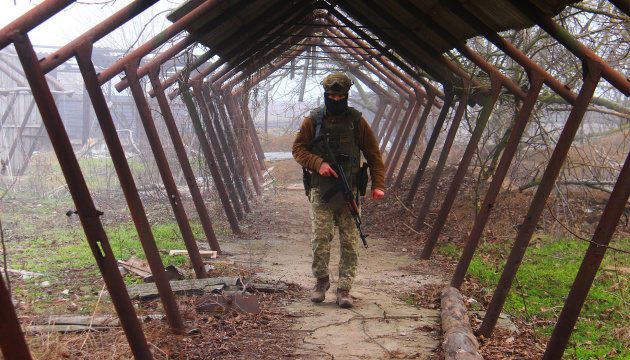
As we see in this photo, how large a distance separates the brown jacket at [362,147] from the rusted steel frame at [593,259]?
210cm

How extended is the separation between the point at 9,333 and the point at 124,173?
61.9 inches

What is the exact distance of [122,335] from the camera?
152 inches

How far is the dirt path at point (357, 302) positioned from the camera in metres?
4.18

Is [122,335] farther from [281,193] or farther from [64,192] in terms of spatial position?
[281,193]

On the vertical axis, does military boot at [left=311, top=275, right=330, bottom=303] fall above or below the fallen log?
below

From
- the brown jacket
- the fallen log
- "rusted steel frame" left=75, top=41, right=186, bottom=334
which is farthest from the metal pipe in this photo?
"rusted steel frame" left=75, top=41, right=186, bottom=334

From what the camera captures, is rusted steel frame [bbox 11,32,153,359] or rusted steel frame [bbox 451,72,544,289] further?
rusted steel frame [bbox 451,72,544,289]

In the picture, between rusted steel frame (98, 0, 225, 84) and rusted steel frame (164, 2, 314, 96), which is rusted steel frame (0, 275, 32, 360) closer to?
rusted steel frame (98, 0, 225, 84)

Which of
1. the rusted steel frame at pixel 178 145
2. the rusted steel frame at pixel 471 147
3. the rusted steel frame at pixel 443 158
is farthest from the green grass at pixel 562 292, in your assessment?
the rusted steel frame at pixel 178 145

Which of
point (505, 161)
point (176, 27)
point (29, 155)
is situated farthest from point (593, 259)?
point (29, 155)

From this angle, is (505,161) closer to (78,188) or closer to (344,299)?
(344,299)

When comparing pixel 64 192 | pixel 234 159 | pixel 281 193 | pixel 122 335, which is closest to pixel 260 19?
pixel 234 159

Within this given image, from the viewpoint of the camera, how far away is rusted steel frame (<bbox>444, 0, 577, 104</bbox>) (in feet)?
14.9

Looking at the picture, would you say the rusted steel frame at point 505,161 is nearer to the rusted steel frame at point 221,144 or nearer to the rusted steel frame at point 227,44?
the rusted steel frame at point 227,44
